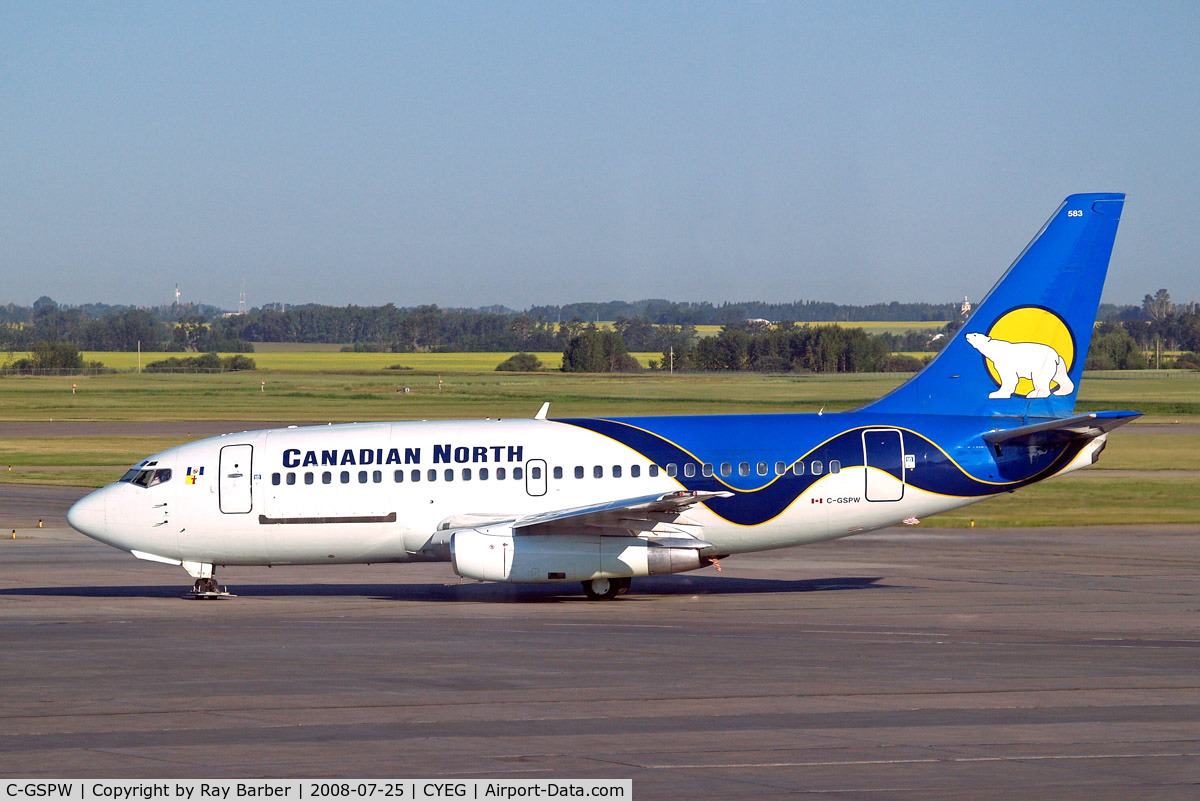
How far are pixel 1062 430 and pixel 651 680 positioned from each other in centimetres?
1181

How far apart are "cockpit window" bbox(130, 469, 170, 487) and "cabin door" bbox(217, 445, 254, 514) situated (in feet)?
3.92

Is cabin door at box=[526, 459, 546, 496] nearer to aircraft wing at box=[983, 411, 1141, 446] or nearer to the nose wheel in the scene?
the nose wheel

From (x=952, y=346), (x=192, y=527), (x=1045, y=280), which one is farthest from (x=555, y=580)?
(x=1045, y=280)

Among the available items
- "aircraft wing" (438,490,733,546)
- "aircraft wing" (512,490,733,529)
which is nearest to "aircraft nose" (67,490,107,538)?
"aircraft wing" (438,490,733,546)

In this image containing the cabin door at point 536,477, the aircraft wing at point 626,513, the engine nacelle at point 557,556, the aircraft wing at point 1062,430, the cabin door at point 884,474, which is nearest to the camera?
the aircraft wing at point 626,513

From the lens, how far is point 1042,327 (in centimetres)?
2839

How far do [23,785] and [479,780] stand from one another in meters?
4.41

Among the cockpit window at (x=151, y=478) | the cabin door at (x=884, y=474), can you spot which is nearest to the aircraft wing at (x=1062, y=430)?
the cabin door at (x=884, y=474)

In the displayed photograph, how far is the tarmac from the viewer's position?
13758mm

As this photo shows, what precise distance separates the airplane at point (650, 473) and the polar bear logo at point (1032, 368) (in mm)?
31

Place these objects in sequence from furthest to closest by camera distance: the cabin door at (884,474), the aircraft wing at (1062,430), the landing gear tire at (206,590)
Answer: the landing gear tire at (206,590) < the cabin door at (884,474) < the aircraft wing at (1062,430)

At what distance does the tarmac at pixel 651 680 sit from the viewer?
45.1 feet

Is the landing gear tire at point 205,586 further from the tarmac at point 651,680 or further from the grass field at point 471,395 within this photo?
the grass field at point 471,395

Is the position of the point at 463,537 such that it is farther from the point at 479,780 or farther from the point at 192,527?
the point at 479,780
